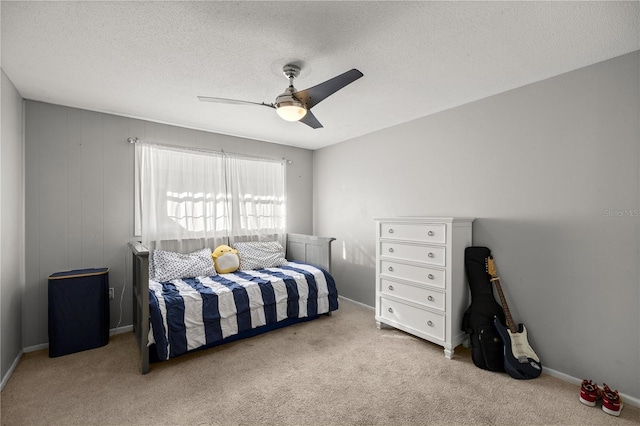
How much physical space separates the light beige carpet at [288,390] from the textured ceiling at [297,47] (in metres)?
2.38

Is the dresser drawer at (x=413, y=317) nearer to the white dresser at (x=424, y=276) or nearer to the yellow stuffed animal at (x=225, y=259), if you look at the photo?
the white dresser at (x=424, y=276)

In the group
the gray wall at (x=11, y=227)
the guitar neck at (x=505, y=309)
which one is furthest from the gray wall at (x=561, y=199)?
the gray wall at (x=11, y=227)

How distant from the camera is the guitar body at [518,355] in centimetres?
225

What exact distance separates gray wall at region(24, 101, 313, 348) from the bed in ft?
0.91

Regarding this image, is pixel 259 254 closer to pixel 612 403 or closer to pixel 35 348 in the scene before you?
pixel 35 348

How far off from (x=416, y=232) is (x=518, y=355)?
1259 mm

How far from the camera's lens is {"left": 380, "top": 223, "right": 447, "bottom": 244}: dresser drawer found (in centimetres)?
265

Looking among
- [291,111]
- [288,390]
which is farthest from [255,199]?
[288,390]

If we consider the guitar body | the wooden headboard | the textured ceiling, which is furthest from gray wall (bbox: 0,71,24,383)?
the guitar body

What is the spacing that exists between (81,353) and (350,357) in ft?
8.09

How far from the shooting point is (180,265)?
10.7 feet

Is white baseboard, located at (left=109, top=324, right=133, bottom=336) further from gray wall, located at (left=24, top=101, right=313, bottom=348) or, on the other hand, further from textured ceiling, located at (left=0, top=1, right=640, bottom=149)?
textured ceiling, located at (left=0, top=1, right=640, bottom=149)

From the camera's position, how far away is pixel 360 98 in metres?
2.75

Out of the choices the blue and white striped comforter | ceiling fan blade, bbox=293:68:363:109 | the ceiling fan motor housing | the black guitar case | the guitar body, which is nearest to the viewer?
ceiling fan blade, bbox=293:68:363:109
